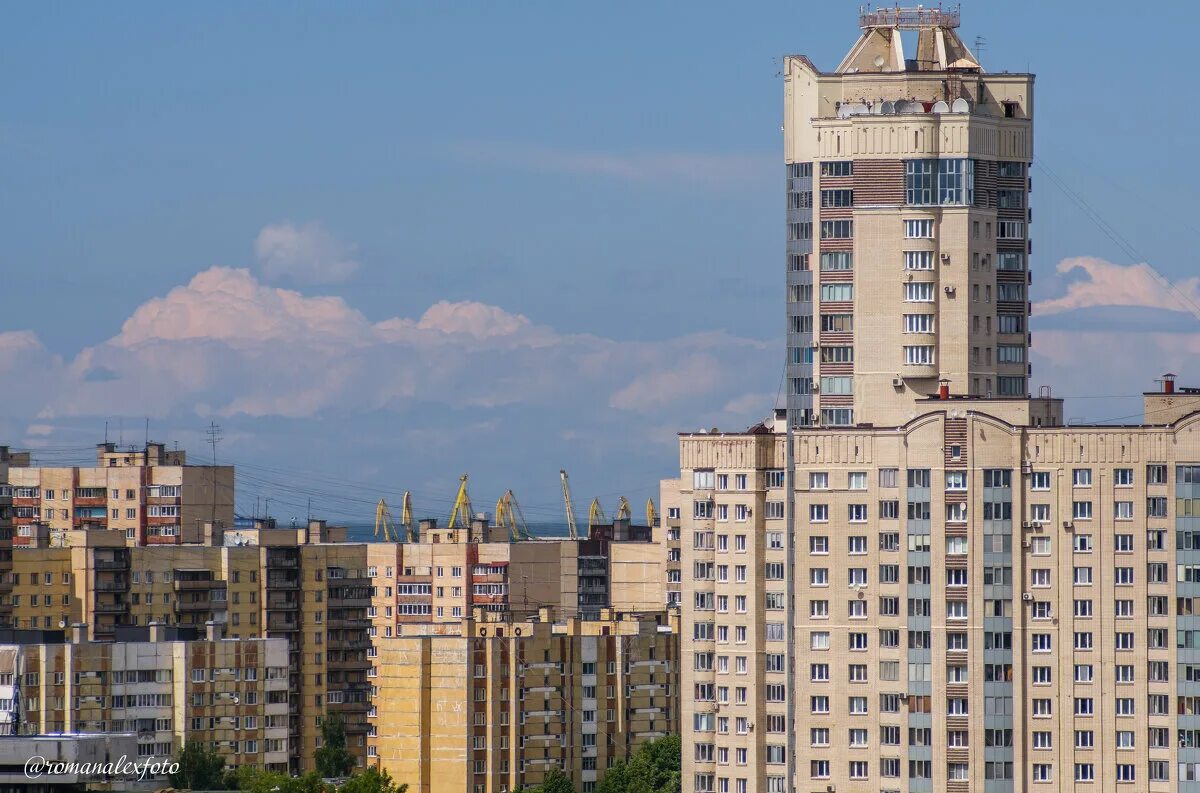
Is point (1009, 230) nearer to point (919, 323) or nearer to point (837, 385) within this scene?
point (919, 323)

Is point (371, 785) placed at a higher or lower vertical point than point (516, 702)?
lower

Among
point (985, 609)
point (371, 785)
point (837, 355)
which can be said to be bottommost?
point (371, 785)

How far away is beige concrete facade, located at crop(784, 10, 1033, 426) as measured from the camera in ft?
551

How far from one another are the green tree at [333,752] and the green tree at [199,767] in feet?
46.2

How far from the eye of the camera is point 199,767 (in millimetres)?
166500

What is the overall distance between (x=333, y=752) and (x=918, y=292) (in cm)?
4815

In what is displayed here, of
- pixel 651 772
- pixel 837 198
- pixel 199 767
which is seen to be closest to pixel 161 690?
pixel 199 767

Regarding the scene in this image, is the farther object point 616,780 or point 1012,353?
point 616,780

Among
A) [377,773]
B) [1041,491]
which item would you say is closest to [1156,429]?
[1041,491]

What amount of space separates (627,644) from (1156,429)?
144 ft

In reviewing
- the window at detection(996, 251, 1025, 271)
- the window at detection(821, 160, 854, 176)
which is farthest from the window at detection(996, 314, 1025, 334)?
the window at detection(821, 160, 854, 176)

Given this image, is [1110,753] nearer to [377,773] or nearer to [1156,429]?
[1156,429]

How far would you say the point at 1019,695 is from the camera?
503ft

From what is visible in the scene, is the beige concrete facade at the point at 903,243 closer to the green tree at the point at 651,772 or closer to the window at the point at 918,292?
the window at the point at 918,292
